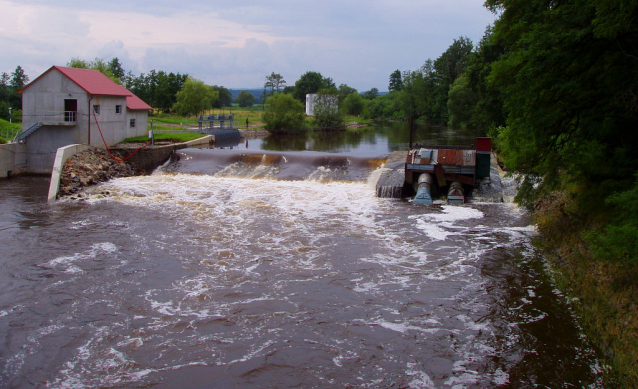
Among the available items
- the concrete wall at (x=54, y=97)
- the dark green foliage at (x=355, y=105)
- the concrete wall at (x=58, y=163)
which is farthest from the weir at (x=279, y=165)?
the dark green foliage at (x=355, y=105)

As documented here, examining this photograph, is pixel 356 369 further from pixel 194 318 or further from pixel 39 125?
pixel 39 125

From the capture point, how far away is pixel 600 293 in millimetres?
9883

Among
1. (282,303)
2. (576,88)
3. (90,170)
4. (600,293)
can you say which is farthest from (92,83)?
(600,293)

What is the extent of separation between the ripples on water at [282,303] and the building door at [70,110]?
35.6ft

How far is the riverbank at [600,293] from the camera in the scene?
7977 mm

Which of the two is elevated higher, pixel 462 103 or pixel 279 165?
pixel 462 103

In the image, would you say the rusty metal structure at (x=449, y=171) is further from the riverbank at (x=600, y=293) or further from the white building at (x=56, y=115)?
the white building at (x=56, y=115)

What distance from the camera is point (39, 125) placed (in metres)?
27.4

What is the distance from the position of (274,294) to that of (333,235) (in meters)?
4.97

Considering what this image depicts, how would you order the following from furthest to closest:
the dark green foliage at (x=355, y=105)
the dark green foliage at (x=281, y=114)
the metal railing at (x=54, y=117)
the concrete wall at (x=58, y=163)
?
the dark green foliage at (x=355, y=105), the dark green foliage at (x=281, y=114), the metal railing at (x=54, y=117), the concrete wall at (x=58, y=163)

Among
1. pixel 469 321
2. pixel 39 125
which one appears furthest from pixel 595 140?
Result: pixel 39 125

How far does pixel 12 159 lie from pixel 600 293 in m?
27.1

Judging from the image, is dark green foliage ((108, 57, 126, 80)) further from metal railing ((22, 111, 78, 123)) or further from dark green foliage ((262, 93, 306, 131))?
metal railing ((22, 111, 78, 123))

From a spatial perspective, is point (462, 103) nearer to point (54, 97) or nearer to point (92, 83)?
point (92, 83)
